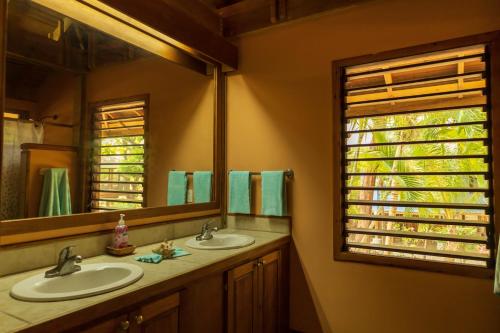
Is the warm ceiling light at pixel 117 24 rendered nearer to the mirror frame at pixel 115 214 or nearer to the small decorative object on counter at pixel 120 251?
the mirror frame at pixel 115 214

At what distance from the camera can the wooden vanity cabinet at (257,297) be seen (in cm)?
179

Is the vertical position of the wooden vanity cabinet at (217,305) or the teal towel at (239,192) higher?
the teal towel at (239,192)

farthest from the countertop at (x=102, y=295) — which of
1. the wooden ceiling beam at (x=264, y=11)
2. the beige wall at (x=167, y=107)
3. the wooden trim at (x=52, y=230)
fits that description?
the wooden ceiling beam at (x=264, y=11)

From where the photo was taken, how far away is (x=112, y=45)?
192 centimetres

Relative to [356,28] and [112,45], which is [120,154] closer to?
[112,45]

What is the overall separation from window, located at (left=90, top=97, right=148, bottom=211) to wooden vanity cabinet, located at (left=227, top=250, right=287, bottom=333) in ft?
2.60

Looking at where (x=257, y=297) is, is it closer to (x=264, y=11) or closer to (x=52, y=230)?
(x=52, y=230)

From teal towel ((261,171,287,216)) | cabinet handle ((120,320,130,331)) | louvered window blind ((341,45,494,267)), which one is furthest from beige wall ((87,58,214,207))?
louvered window blind ((341,45,494,267))

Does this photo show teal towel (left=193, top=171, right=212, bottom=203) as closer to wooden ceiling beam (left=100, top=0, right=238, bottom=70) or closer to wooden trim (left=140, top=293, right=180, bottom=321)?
wooden ceiling beam (left=100, top=0, right=238, bottom=70)

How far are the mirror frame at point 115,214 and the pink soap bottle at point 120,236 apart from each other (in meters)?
0.06

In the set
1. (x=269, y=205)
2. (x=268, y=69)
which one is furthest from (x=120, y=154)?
(x=268, y=69)

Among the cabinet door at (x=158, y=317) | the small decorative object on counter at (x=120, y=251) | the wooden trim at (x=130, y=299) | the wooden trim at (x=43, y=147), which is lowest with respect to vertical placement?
the cabinet door at (x=158, y=317)

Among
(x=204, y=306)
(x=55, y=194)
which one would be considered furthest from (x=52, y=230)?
(x=204, y=306)

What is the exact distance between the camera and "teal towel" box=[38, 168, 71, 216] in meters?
1.53
